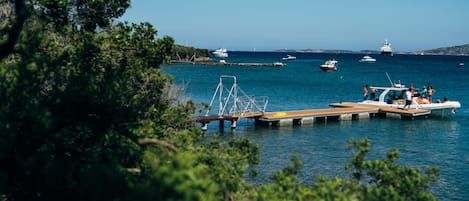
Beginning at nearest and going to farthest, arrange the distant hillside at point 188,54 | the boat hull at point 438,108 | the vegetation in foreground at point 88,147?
1. the vegetation in foreground at point 88,147
2. the boat hull at point 438,108
3. the distant hillside at point 188,54

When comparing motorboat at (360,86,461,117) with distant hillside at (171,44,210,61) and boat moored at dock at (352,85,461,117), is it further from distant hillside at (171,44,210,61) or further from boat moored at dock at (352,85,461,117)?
distant hillside at (171,44,210,61)

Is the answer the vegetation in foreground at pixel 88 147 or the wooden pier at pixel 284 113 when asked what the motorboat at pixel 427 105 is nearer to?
the wooden pier at pixel 284 113

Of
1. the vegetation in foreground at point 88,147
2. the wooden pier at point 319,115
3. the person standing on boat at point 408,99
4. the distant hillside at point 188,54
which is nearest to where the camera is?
the vegetation in foreground at point 88,147

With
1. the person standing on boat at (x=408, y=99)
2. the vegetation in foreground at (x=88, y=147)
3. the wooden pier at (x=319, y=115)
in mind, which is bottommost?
the wooden pier at (x=319, y=115)

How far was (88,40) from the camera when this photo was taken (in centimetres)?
1028

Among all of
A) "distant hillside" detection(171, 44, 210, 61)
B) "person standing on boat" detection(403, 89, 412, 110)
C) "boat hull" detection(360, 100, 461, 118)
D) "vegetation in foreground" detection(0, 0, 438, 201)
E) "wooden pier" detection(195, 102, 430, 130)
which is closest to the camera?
"vegetation in foreground" detection(0, 0, 438, 201)

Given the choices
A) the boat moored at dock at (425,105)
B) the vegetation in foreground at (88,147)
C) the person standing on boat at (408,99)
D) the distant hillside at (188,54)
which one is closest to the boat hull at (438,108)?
the boat moored at dock at (425,105)

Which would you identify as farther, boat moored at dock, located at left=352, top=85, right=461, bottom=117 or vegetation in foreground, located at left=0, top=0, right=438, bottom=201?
boat moored at dock, located at left=352, top=85, right=461, bottom=117

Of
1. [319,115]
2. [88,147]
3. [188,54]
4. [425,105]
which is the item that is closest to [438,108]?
[425,105]

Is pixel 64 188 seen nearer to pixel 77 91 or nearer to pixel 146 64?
pixel 77 91

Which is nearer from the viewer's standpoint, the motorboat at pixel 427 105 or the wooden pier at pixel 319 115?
the wooden pier at pixel 319 115

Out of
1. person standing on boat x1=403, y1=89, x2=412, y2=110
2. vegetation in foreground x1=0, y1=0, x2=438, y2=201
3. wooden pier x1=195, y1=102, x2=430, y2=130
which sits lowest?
wooden pier x1=195, y1=102, x2=430, y2=130

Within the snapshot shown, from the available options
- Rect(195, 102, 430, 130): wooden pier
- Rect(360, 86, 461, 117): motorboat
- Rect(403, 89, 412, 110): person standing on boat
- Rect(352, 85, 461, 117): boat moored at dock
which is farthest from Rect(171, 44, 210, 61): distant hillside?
Rect(403, 89, 412, 110): person standing on boat

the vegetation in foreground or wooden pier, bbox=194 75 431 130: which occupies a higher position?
the vegetation in foreground
